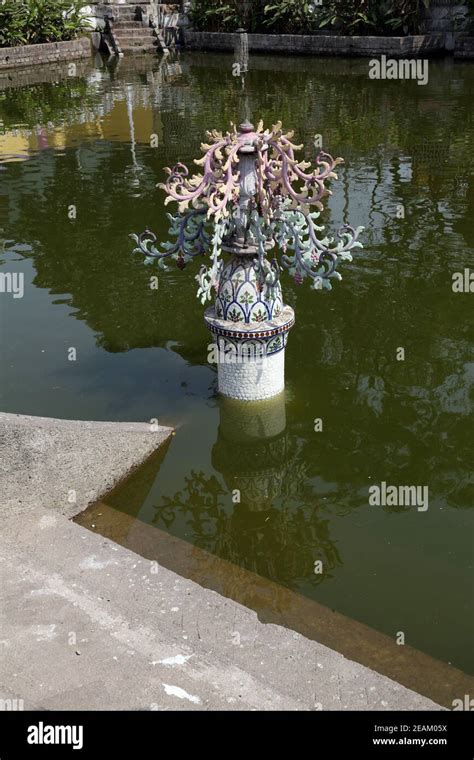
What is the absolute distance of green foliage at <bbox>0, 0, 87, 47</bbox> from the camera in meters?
30.0

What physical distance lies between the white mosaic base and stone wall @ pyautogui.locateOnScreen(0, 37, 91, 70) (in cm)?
2520

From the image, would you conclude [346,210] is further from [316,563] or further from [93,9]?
[93,9]

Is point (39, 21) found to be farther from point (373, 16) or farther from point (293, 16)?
point (373, 16)

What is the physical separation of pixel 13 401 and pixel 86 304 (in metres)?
2.38

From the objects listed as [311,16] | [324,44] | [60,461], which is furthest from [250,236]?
[311,16]

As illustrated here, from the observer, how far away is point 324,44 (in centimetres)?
2959

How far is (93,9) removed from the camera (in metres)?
34.4

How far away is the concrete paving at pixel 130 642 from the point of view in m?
4.64

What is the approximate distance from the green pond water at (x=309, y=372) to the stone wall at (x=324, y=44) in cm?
1166

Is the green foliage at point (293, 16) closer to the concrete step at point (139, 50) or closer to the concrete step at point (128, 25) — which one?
the concrete step at point (139, 50)

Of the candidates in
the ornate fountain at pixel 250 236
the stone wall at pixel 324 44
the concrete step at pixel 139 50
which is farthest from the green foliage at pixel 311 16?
the ornate fountain at pixel 250 236

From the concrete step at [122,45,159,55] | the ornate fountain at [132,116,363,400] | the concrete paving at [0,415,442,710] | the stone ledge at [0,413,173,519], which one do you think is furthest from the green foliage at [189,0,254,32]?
the concrete paving at [0,415,442,710]

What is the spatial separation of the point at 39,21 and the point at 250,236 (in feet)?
89.2

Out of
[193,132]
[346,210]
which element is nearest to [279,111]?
[193,132]
